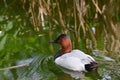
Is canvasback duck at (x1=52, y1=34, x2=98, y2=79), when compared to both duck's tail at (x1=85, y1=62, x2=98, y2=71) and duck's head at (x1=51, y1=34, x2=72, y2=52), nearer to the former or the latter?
duck's tail at (x1=85, y1=62, x2=98, y2=71)

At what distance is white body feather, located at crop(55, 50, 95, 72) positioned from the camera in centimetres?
536

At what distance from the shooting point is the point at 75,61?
5395mm

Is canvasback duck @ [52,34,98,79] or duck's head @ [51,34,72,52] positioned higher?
duck's head @ [51,34,72,52]

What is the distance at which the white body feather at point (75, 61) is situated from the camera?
5359 mm

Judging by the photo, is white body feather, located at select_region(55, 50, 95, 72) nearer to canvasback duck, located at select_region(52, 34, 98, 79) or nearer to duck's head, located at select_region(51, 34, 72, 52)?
canvasback duck, located at select_region(52, 34, 98, 79)

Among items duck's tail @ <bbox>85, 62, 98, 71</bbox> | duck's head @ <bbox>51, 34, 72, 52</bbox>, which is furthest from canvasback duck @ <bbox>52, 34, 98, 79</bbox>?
duck's head @ <bbox>51, 34, 72, 52</bbox>

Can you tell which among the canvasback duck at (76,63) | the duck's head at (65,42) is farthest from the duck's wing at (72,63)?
the duck's head at (65,42)

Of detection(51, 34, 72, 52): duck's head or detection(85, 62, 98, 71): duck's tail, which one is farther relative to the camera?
detection(51, 34, 72, 52): duck's head

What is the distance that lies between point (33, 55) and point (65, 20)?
1832mm

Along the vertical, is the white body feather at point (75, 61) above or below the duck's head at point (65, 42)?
below

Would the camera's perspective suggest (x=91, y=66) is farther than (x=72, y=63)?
No

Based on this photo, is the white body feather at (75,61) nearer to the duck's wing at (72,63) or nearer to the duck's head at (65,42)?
the duck's wing at (72,63)

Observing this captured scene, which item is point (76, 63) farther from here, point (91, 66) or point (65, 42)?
point (65, 42)

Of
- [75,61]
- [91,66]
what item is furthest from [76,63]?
[91,66]
